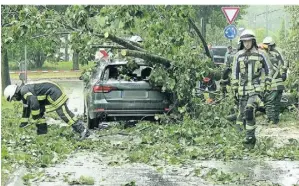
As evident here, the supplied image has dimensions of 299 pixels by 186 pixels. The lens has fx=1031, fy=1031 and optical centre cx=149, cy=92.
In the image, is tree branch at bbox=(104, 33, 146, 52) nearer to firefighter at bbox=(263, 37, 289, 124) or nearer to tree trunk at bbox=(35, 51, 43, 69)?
tree trunk at bbox=(35, 51, 43, 69)

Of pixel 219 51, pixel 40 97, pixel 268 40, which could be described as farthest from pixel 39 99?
pixel 268 40

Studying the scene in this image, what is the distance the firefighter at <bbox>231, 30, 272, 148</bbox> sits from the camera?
934 cm

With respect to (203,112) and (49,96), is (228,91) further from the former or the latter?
(49,96)

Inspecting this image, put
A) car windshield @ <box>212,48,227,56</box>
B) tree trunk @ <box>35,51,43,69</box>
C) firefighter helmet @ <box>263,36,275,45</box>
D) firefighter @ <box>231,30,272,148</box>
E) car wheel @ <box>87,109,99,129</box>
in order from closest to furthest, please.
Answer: tree trunk @ <box>35,51,43,69</box> → firefighter helmet @ <box>263,36,275,45</box> → firefighter @ <box>231,30,272,148</box> → car windshield @ <box>212,48,227,56</box> → car wheel @ <box>87,109,99,129</box>

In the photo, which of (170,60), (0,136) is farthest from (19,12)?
(170,60)

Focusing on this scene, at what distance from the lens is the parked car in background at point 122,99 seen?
9508mm

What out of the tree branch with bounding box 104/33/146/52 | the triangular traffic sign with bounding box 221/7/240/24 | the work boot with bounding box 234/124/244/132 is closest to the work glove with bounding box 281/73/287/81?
the work boot with bounding box 234/124/244/132

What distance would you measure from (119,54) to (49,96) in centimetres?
101

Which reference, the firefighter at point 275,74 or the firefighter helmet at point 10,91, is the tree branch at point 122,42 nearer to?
the firefighter helmet at point 10,91

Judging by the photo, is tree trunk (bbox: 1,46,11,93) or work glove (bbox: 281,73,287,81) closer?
tree trunk (bbox: 1,46,11,93)

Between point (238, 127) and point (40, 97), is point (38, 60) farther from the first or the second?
point (238, 127)

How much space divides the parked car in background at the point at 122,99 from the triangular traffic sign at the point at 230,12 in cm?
117

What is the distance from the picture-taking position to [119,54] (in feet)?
33.3

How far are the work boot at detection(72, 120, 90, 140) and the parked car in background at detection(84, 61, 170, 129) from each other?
0.10m
